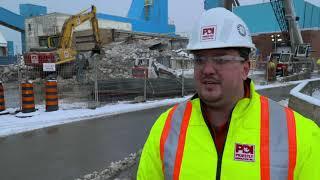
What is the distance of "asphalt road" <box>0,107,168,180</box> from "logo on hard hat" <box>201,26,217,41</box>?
507 cm

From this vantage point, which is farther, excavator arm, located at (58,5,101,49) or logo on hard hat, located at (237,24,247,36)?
excavator arm, located at (58,5,101,49)

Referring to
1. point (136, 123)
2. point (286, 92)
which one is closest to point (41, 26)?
point (286, 92)

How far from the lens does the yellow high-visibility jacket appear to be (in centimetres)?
175

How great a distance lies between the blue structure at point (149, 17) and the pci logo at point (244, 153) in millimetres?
59523

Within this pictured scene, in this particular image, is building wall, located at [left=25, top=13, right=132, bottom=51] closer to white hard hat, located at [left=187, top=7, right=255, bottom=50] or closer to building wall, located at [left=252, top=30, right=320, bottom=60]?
building wall, located at [left=252, top=30, right=320, bottom=60]

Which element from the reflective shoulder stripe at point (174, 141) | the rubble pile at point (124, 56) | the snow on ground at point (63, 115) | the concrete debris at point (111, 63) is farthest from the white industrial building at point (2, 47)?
the reflective shoulder stripe at point (174, 141)

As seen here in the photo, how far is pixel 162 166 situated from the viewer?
2.01 meters

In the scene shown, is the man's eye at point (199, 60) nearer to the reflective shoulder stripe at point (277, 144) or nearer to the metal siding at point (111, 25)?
the reflective shoulder stripe at point (277, 144)

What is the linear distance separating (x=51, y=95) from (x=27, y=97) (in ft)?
2.77

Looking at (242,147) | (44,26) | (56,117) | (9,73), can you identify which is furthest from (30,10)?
(242,147)

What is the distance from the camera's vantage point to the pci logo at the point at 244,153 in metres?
1.82

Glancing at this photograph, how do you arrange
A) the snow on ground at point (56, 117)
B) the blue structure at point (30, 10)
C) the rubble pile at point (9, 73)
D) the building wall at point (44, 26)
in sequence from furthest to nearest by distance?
the blue structure at point (30, 10) < the building wall at point (44, 26) < the rubble pile at point (9, 73) < the snow on ground at point (56, 117)

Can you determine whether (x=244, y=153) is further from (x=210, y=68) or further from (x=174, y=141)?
(x=210, y=68)

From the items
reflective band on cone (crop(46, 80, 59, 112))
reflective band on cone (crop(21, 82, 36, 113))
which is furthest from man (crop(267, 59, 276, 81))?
reflective band on cone (crop(21, 82, 36, 113))
